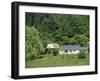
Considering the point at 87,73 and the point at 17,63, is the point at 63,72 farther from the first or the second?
the point at 17,63

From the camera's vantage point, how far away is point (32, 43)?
1.33 m

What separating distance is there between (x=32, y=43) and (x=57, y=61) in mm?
153

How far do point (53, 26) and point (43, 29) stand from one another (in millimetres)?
53

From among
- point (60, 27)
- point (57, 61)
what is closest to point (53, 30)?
point (60, 27)

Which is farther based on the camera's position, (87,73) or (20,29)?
(87,73)

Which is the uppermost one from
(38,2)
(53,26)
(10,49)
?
(38,2)

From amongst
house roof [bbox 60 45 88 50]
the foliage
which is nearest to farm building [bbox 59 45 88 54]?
house roof [bbox 60 45 88 50]

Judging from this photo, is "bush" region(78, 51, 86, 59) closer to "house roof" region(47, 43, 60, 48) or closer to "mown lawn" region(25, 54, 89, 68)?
"mown lawn" region(25, 54, 89, 68)

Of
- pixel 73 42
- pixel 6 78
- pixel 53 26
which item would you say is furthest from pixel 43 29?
pixel 6 78

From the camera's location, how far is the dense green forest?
1.32m

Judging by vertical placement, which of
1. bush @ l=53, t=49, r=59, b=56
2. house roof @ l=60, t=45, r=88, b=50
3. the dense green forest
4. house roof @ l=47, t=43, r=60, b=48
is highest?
the dense green forest

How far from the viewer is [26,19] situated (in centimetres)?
131

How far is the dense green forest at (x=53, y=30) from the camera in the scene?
1.32 m

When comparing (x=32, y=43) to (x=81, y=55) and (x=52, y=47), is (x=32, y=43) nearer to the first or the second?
(x=52, y=47)
